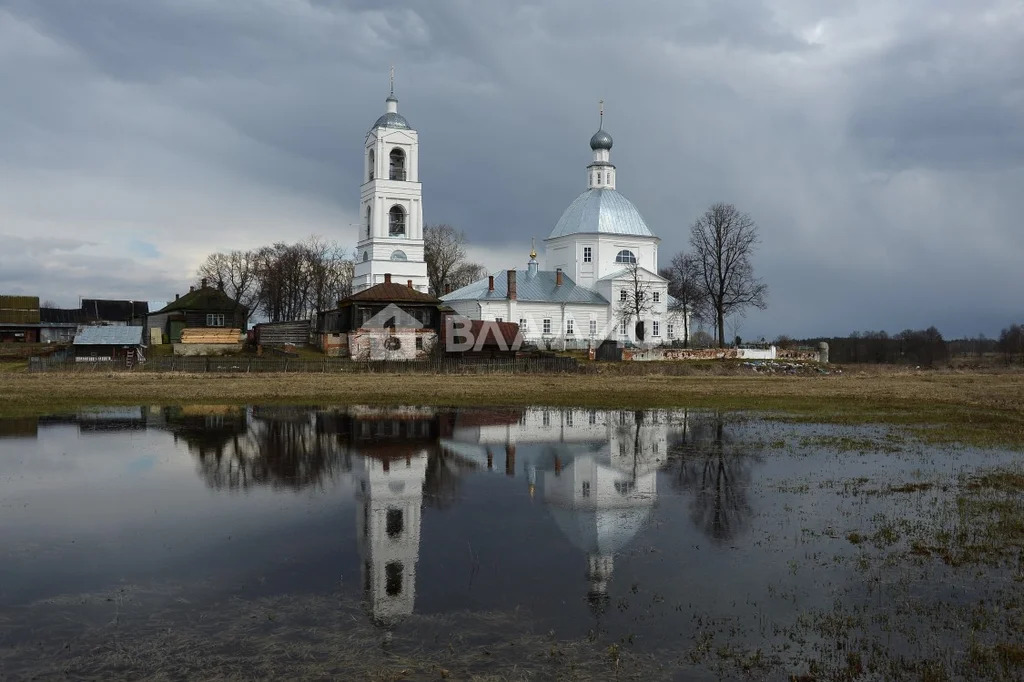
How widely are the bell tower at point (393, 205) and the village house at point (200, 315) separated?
A: 1140 cm

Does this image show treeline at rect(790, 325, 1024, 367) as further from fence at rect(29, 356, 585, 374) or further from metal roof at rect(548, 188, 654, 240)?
fence at rect(29, 356, 585, 374)

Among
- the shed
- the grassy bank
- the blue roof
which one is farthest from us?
the blue roof

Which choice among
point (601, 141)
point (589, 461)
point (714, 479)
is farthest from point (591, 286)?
point (714, 479)

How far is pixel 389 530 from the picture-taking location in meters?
11.9

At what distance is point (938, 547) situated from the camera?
10.9m

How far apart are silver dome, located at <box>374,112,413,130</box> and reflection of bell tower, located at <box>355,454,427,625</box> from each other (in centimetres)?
5615

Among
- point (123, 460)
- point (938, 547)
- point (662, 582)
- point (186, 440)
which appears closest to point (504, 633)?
point (662, 582)

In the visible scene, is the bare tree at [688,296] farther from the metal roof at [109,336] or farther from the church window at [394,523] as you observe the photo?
the church window at [394,523]

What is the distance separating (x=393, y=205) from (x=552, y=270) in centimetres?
1453

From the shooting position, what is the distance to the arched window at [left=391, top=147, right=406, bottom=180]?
70375 mm

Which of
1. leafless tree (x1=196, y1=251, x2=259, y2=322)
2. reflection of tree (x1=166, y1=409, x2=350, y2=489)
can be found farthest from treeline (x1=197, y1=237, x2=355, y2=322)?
reflection of tree (x1=166, y1=409, x2=350, y2=489)

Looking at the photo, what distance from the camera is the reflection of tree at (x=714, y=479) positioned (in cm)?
1249

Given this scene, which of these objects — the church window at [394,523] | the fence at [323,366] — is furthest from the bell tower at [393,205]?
the church window at [394,523]

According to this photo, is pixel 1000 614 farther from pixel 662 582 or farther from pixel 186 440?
pixel 186 440
